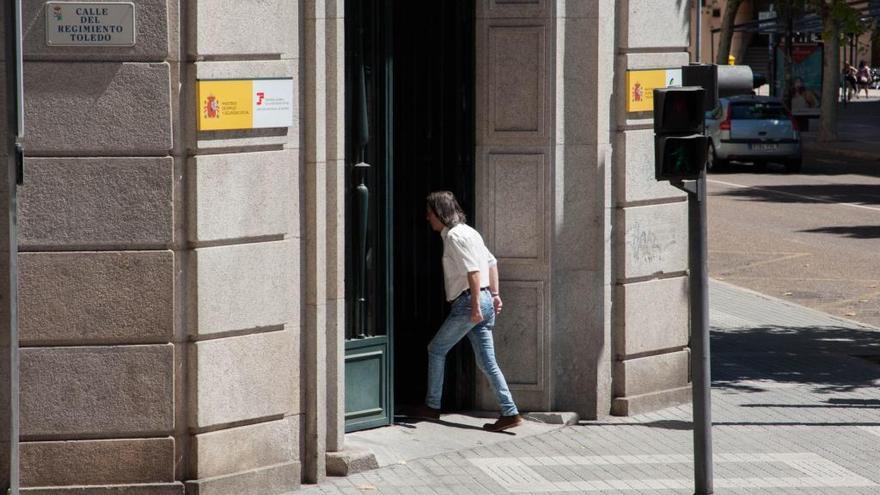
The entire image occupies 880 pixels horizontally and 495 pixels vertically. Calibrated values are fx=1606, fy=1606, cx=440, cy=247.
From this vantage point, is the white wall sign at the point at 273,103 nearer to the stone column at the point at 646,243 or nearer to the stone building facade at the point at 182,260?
the stone building facade at the point at 182,260

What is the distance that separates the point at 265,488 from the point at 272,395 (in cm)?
57

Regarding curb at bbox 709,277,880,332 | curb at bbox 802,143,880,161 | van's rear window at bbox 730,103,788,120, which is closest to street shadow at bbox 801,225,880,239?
curb at bbox 709,277,880,332

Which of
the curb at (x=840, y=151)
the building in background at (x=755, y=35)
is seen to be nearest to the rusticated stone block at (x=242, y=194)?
the curb at (x=840, y=151)

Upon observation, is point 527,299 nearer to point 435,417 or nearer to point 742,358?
point 435,417

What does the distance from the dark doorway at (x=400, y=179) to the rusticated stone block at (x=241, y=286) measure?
1.21m

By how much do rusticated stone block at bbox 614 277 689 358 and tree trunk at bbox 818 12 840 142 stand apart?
109ft

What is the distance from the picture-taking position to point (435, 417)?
11844 millimetres

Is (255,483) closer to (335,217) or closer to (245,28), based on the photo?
(335,217)

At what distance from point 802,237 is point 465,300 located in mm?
14660

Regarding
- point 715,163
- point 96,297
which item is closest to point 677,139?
point 96,297

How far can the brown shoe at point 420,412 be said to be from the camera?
11812 millimetres

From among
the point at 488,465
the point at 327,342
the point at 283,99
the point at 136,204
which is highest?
the point at 283,99

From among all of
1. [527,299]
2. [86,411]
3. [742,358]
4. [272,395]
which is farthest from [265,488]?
[742,358]

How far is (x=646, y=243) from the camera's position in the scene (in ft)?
40.9
